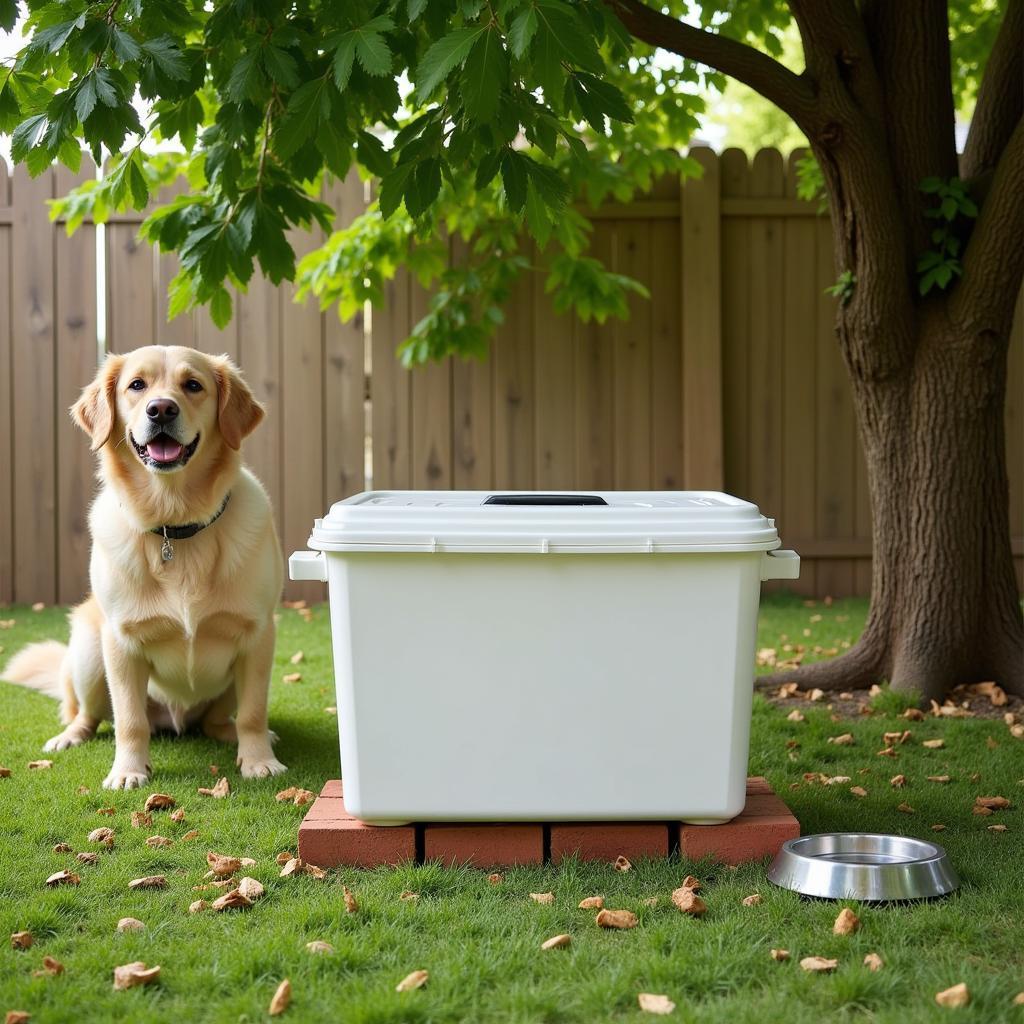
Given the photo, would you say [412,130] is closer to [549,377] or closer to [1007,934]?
[1007,934]

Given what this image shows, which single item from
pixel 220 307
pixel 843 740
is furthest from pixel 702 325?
pixel 220 307

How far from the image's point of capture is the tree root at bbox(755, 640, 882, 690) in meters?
4.10

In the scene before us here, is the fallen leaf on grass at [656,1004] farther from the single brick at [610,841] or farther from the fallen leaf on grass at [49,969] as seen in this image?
the fallen leaf on grass at [49,969]

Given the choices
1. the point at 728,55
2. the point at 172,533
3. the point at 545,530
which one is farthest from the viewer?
the point at 728,55

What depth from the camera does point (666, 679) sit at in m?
2.44

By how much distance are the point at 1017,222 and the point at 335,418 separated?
3.53 metres

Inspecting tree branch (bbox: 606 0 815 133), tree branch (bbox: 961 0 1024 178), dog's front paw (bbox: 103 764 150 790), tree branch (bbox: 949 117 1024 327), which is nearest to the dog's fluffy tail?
dog's front paw (bbox: 103 764 150 790)

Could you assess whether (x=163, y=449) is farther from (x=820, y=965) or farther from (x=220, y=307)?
(x=820, y=965)

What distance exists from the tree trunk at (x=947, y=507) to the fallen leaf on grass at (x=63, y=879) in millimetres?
2653

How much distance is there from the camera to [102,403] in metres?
3.19

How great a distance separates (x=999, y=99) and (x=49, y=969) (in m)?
3.87

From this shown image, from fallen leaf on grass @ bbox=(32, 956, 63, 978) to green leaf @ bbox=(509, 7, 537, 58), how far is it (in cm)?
170

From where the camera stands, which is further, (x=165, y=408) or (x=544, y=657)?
(x=165, y=408)

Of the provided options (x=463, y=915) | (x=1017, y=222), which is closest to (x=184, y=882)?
(x=463, y=915)
